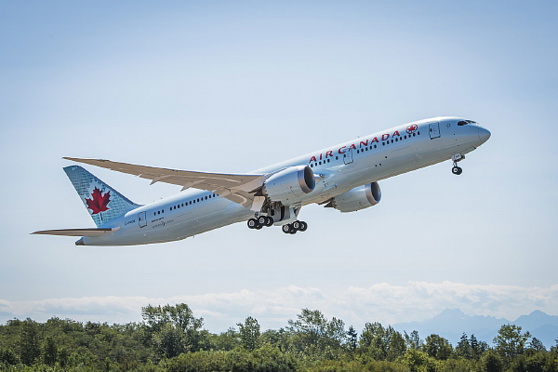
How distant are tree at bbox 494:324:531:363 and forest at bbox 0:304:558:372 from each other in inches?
4.9

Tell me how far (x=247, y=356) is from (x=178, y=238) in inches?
1173

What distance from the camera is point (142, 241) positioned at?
4844 cm

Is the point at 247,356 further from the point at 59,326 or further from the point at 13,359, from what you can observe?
the point at 59,326

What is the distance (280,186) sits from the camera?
40594mm

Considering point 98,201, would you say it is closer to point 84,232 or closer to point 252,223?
point 84,232

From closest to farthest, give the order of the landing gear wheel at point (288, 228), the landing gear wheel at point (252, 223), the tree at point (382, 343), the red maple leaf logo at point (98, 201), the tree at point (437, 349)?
the landing gear wheel at point (252, 223) < the landing gear wheel at point (288, 228) < the red maple leaf logo at point (98, 201) < the tree at point (437, 349) < the tree at point (382, 343)

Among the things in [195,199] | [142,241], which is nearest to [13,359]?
[142,241]

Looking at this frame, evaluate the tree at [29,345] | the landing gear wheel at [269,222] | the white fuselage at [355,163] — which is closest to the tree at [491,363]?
the landing gear wheel at [269,222]

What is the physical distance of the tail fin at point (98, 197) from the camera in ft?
168

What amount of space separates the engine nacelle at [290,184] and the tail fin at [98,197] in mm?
14156

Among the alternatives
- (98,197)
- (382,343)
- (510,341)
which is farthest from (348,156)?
(382,343)

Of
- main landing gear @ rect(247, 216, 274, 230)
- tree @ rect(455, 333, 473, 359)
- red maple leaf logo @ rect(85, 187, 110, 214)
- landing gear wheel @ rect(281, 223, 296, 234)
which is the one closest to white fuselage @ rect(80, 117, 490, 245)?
main landing gear @ rect(247, 216, 274, 230)

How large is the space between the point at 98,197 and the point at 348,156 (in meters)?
22.4

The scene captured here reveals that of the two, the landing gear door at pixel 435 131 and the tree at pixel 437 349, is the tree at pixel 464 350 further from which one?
the landing gear door at pixel 435 131
